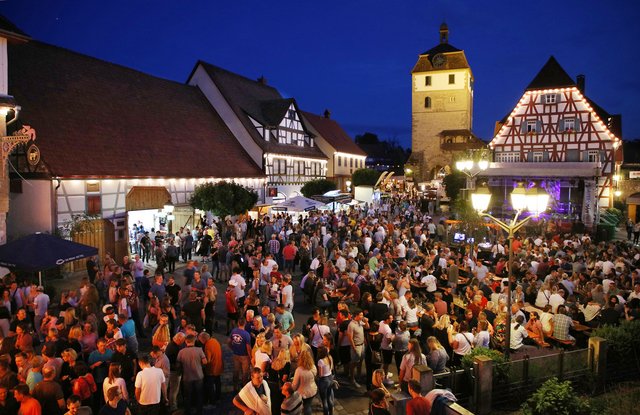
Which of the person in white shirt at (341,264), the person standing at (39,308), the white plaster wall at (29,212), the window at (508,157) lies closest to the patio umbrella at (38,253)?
the person standing at (39,308)

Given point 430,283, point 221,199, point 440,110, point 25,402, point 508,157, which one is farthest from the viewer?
point 440,110

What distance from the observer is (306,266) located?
52.4ft

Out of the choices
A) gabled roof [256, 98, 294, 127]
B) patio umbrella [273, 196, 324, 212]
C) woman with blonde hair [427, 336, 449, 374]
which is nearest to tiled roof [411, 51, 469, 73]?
gabled roof [256, 98, 294, 127]

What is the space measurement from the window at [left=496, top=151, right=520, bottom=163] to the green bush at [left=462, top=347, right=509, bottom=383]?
33028mm

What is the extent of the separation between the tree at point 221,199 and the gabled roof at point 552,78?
25.4 m

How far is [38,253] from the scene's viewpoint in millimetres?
11141

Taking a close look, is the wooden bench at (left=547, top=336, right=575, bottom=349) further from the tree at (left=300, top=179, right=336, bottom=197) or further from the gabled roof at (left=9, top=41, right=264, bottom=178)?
the tree at (left=300, top=179, right=336, bottom=197)

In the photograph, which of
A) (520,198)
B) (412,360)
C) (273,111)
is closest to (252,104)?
(273,111)

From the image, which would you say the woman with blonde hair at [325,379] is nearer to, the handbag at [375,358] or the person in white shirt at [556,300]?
the handbag at [375,358]

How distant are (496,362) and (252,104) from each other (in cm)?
2940

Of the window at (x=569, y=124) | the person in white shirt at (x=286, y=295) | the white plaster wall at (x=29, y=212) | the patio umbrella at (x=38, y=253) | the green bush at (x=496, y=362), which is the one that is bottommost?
the green bush at (x=496, y=362)

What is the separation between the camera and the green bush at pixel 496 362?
8.27m

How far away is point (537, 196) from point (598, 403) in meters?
3.62

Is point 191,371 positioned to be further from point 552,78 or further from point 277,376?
point 552,78
